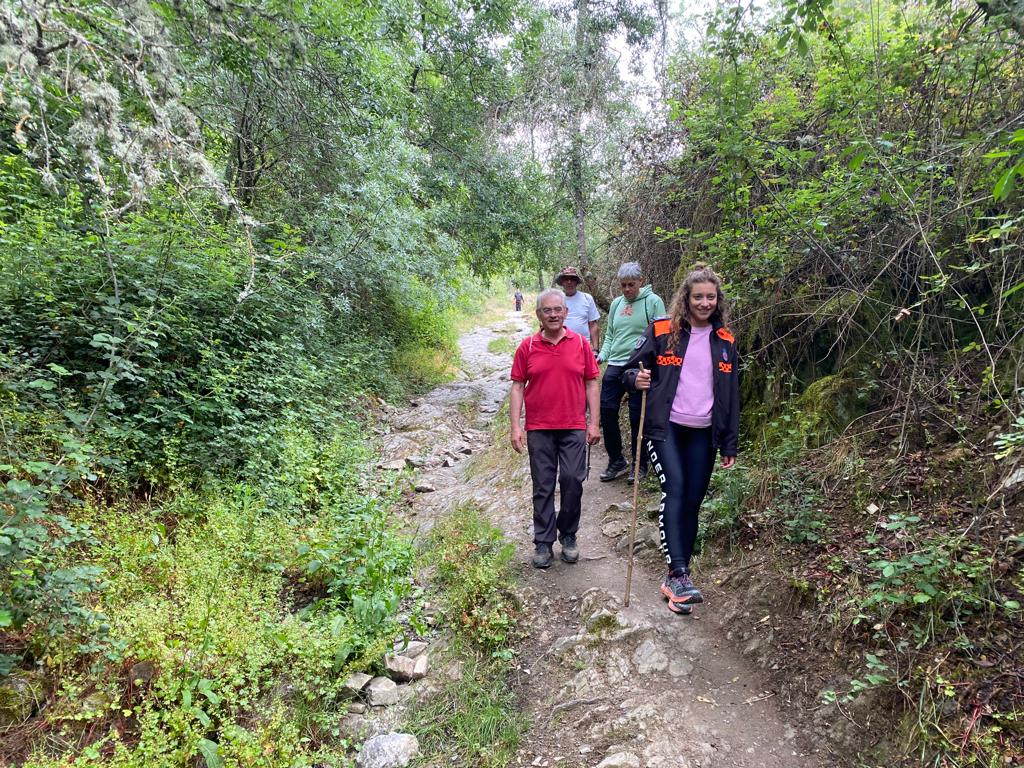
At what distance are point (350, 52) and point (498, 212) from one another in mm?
5513

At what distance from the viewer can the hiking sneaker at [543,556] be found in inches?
174

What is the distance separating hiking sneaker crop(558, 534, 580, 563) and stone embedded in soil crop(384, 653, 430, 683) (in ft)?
4.81

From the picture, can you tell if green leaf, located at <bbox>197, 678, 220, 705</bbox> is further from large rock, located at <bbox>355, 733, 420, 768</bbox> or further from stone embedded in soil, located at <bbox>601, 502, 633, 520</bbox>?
stone embedded in soil, located at <bbox>601, 502, 633, 520</bbox>

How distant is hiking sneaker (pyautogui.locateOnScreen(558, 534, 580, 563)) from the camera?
176 inches

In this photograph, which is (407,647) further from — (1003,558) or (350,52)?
(350,52)

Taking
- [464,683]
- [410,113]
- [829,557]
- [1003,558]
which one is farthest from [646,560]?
[410,113]

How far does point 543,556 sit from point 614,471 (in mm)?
1891

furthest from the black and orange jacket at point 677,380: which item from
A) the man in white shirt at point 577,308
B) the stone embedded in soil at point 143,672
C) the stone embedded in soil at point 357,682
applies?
the stone embedded in soil at point 143,672

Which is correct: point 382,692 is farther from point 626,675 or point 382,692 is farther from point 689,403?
point 689,403

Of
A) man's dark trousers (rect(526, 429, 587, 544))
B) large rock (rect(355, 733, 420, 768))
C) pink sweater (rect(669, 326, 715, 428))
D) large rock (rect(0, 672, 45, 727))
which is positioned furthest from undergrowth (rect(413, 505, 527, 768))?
large rock (rect(0, 672, 45, 727))

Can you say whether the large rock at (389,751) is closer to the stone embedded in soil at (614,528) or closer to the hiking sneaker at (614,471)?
the stone embedded in soil at (614,528)

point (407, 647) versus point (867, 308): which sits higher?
point (867, 308)

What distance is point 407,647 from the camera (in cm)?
373

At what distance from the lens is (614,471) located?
6027 millimetres
